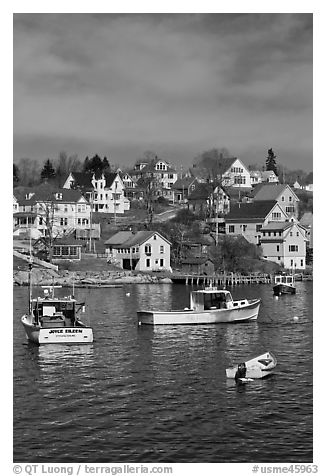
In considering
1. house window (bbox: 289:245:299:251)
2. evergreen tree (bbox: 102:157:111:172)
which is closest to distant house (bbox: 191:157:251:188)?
evergreen tree (bbox: 102:157:111:172)

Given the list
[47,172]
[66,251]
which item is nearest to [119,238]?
[66,251]

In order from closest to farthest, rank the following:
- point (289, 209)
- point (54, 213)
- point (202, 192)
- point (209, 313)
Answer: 1. point (209, 313)
2. point (54, 213)
3. point (289, 209)
4. point (202, 192)

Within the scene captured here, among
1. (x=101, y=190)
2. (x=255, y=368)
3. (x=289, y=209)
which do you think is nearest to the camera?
(x=255, y=368)

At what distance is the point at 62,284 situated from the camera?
191 feet

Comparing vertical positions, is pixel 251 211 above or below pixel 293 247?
above

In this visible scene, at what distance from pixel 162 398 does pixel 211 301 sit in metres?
16.6

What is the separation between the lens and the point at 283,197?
85000 millimetres

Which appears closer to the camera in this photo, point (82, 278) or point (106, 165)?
point (82, 278)

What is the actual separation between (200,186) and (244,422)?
7487 cm

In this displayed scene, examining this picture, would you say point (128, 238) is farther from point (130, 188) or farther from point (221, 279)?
point (130, 188)

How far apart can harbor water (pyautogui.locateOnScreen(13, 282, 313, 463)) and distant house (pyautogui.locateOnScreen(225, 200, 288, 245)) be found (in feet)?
140

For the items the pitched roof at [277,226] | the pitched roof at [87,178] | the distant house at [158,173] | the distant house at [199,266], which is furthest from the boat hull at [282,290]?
the distant house at [158,173]

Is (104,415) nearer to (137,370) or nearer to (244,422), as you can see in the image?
(244,422)
